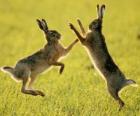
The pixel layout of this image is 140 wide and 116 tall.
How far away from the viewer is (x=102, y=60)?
38.0 feet

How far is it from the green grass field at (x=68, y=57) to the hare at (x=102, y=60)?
0.38 metres

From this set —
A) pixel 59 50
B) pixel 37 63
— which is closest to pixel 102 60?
pixel 59 50

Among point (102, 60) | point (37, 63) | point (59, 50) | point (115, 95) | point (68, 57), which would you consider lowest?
point (115, 95)

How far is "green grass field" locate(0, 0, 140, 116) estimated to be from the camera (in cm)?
1093

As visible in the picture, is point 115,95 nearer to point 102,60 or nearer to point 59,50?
point 102,60

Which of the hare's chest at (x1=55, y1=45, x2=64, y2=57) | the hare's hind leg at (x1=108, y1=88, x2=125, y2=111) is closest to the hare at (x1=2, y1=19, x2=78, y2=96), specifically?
the hare's chest at (x1=55, y1=45, x2=64, y2=57)

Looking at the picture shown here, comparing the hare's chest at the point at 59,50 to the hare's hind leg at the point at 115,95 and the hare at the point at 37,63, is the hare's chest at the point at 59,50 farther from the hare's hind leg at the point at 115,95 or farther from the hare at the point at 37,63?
the hare's hind leg at the point at 115,95

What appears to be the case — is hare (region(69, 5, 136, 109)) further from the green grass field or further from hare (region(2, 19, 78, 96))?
hare (region(2, 19, 78, 96))

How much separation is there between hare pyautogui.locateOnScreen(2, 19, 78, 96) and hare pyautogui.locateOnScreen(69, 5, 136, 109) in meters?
0.56

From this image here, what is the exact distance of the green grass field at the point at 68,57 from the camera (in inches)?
430

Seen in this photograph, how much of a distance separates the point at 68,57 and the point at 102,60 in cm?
801

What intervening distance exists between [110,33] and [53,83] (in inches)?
438

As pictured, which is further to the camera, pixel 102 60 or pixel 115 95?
pixel 102 60

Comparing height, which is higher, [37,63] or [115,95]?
[37,63]
